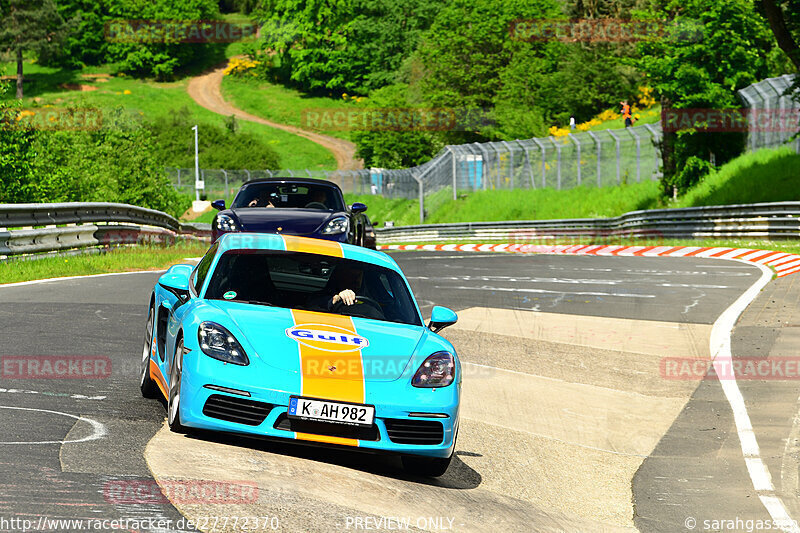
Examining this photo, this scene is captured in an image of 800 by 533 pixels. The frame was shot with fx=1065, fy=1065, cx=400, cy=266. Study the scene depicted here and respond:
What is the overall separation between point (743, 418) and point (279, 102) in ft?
398

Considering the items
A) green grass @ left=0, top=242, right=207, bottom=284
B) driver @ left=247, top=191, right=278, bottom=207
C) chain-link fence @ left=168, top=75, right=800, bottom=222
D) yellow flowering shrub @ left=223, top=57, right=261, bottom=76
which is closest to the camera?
driver @ left=247, top=191, right=278, bottom=207

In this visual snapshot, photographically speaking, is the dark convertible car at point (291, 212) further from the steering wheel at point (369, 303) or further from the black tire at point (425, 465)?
the black tire at point (425, 465)

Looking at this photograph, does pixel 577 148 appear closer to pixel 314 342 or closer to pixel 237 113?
pixel 314 342

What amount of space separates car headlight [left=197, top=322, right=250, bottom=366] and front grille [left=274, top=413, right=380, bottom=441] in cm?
42

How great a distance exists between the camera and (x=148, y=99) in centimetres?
12300

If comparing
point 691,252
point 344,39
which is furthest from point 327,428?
point 344,39

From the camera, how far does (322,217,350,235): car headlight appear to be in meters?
14.1

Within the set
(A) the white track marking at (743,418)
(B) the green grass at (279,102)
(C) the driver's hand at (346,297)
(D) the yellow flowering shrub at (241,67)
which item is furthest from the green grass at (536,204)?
(D) the yellow flowering shrub at (241,67)

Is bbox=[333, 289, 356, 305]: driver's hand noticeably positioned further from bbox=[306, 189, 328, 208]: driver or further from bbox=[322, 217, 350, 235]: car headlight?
bbox=[306, 189, 328, 208]: driver

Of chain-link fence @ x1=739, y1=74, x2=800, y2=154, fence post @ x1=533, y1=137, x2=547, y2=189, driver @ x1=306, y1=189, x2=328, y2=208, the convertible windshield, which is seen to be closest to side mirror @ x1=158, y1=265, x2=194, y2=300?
the convertible windshield

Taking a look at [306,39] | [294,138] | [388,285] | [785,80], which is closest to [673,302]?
[388,285]

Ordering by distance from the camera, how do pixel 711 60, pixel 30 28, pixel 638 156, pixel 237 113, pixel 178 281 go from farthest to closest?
pixel 30 28
pixel 237 113
pixel 638 156
pixel 711 60
pixel 178 281

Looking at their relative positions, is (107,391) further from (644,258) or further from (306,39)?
(306,39)

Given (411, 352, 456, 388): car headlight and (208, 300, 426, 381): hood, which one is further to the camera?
(411, 352, 456, 388): car headlight
